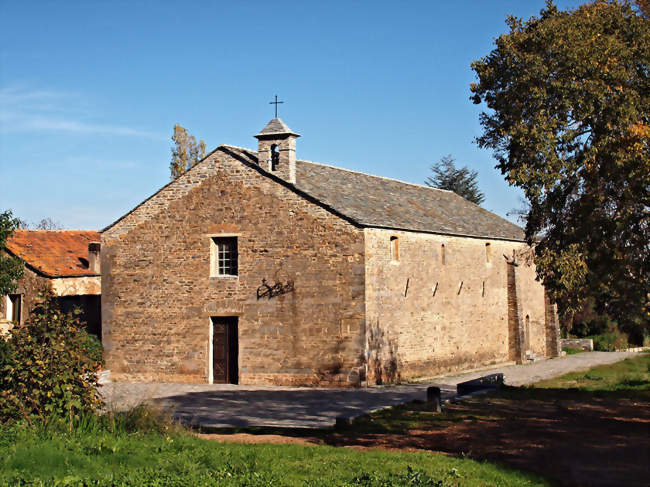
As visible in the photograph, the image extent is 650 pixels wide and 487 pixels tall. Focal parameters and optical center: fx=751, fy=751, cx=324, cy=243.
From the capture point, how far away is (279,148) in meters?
25.0

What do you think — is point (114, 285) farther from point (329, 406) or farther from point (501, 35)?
point (501, 35)

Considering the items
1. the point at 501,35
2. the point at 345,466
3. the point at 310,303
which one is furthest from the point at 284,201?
the point at 345,466

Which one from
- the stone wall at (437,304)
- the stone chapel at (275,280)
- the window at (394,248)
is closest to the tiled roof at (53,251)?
the stone chapel at (275,280)

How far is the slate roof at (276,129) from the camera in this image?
24.9 metres

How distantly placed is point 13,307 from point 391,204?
16240 millimetres

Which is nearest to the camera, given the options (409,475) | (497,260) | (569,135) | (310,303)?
(409,475)

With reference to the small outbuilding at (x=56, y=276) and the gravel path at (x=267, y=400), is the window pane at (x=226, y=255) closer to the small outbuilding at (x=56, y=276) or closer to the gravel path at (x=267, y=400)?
the gravel path at (x=267, y=400)

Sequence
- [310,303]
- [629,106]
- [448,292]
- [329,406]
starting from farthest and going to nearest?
1. [448,292]
2. [310,303]
3. [329,406]
4. [629,106]

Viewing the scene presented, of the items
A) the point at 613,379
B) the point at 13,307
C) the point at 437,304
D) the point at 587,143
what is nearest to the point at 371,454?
the point at 587,143

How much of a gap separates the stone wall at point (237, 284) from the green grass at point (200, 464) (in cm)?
1051

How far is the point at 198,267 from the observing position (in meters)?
25.4

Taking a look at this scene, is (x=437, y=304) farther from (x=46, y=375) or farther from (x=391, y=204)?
(x=46, y=375)

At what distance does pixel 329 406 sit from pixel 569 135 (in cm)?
884

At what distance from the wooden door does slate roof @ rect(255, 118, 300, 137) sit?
6.23 m
